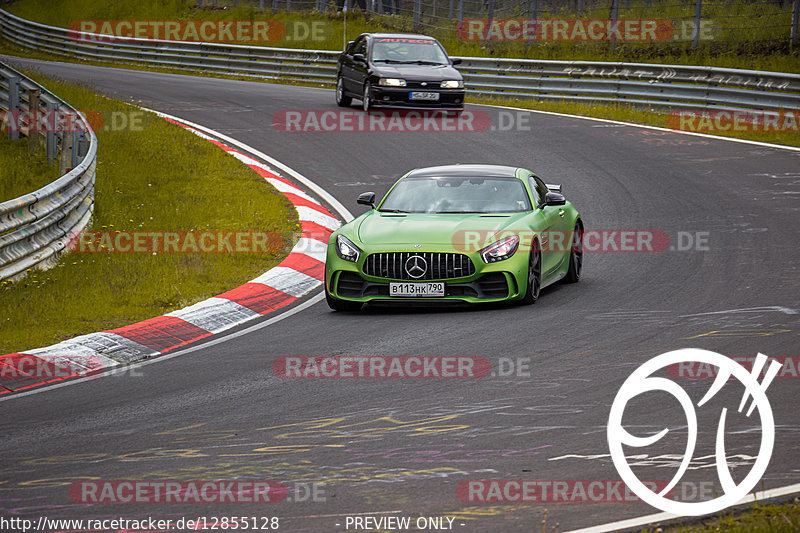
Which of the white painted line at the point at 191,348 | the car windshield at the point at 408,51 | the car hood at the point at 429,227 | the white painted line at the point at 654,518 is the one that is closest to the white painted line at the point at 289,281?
the white painted line at the point at 191,348

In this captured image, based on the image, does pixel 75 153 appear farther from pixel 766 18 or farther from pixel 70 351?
pixel 766 18

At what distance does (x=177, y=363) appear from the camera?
841cm

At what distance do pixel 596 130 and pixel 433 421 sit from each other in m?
16.1

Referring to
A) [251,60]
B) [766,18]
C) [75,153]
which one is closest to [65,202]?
[75,153]

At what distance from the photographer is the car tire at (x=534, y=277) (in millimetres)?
10258

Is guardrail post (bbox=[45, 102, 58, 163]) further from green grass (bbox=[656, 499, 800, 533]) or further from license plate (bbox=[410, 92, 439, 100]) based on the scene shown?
green grass (bbox=[656, 499, 800, 533])

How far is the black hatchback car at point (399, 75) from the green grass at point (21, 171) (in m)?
8.39

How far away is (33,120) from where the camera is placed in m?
16.5

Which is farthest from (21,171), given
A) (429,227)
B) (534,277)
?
(534,277)

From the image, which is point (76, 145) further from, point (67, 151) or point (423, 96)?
point (423, 96)

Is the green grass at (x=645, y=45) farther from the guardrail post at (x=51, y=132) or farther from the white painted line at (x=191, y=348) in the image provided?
the guardrail post at (x=51, y=132)

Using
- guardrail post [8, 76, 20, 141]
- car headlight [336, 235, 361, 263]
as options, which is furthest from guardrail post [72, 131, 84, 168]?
car headlight [336, 235, 361, 263]

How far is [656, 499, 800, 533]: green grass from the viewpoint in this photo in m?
4.54

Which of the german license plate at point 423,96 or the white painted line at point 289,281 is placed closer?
the white painted line at point 289,281
